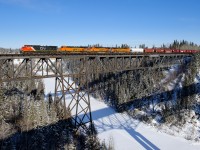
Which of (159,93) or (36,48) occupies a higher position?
(36,48)

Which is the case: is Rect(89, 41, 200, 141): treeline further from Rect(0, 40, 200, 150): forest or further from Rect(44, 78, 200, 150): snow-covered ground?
Rect(44, 78, 200, 150): snow-covered ground

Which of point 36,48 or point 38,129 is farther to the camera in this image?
point 36,48

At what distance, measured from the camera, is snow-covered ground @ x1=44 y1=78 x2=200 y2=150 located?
33.1 m

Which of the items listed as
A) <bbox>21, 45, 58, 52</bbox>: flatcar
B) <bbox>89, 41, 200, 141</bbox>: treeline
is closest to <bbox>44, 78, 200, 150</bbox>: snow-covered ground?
<bbox>89, 41, 200, 141</bbox>: treeline

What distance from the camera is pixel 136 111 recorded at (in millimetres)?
46094

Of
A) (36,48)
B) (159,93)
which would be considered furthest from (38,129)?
(159,93)

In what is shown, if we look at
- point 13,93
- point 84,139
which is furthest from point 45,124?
point 13,93

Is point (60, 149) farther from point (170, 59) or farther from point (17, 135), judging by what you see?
point (170, 59)

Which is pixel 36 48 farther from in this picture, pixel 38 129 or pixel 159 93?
pixel 159 93

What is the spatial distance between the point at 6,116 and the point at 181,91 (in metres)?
30.2

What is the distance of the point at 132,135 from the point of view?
36031mm

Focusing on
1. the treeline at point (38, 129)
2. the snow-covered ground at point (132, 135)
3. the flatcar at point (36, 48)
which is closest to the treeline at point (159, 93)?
the snow-covered ground at point (132, 135)

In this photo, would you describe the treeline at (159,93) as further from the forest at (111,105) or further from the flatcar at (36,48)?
the flatcar at (36,48)

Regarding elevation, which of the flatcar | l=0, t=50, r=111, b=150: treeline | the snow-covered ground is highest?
the flatcar
